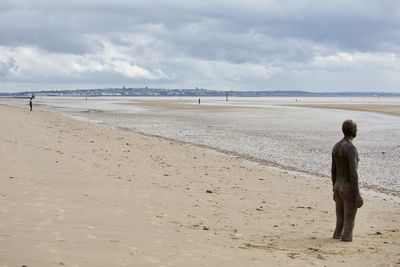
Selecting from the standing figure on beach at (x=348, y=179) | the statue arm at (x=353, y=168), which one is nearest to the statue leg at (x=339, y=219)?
the standing figure on beach at (x=348, y=179)

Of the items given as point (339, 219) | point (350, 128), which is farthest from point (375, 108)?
point (350, 128)

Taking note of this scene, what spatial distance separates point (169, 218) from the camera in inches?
388

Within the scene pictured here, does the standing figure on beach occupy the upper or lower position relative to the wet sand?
lower

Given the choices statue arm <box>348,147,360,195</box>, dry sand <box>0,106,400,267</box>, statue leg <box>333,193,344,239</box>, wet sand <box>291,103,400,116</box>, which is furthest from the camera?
wet sand <box>291,103,400,116</box>

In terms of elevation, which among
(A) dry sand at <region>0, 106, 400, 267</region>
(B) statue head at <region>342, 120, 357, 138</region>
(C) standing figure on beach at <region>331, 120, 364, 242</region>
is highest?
(B) statue head at <region>342, 120, 357, 138</region>

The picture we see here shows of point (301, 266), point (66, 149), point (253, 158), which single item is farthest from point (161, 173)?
point (301, 266)

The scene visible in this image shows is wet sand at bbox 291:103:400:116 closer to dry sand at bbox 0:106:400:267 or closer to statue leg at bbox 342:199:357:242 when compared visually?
dry sand at bbox 0:106:400:267

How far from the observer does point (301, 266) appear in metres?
7.34

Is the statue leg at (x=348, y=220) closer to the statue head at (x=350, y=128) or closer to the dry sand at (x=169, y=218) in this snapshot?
the dry sand at (x=169, y=218)

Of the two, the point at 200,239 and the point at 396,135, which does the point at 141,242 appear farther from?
the point at 396,135

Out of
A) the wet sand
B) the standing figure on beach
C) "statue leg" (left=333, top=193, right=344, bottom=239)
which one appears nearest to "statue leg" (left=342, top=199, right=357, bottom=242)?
the standing figure on beach

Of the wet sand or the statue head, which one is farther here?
the wet sand

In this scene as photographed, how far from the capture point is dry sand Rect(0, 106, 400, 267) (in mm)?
7316

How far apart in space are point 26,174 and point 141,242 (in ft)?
19.3
